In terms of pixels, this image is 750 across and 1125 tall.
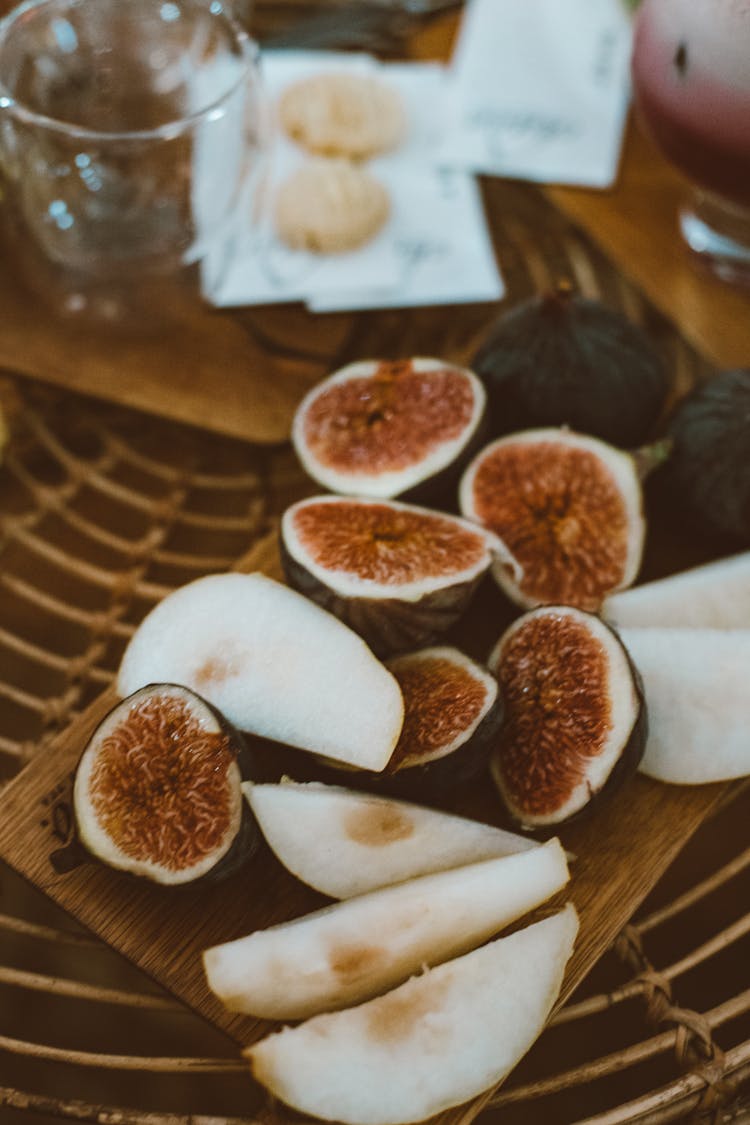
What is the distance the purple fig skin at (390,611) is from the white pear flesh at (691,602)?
0.18 meters

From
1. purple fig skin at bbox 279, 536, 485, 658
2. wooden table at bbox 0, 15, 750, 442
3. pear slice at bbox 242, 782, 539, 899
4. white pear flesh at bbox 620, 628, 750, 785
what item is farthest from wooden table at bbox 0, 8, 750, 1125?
pear slice at bbox 242, 782, 539, 899

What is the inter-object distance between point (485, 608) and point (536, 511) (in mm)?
130

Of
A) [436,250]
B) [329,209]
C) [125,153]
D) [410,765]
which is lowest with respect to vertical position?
[410,765]

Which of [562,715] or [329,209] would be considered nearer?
[562,715]

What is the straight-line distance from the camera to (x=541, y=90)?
1.71 m

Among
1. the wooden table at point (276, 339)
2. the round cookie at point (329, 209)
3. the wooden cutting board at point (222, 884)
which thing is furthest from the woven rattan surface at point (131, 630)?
the wooden cutting board at point (222, 884)

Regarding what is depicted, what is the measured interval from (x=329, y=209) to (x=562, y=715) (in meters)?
0.89

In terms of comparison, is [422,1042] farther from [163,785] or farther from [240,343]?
[240,343]

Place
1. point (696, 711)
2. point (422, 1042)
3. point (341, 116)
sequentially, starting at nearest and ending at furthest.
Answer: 1. point (422, 1042)
2. point (696, 711)
3. point (341, 116)

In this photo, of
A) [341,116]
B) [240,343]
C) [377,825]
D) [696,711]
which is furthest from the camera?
[341,116]

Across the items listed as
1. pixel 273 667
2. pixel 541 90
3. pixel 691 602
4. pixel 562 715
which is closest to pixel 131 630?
pixel 273 667

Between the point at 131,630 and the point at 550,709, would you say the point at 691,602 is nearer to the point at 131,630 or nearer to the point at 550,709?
the point at 550,709

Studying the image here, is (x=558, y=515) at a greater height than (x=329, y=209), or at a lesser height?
lesser

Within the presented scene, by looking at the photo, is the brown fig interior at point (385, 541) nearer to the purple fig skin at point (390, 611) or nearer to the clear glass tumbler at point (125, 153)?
the purple fig skin at point (390, 611)
